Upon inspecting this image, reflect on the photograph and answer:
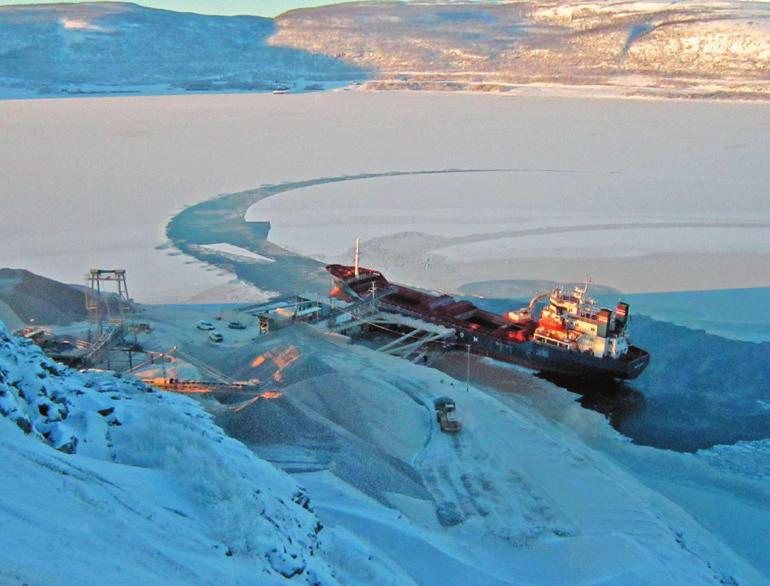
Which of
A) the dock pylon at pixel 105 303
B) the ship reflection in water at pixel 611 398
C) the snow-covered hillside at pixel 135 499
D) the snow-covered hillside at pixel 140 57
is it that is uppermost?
the snow-covered hillside at pixel 140 57

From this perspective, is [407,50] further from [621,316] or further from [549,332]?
[621,316]

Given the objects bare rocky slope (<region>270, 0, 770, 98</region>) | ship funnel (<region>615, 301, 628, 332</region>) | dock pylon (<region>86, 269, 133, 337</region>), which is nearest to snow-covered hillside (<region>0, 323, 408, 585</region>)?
dock pylon (<region>86, 269, 133, 337</region>)

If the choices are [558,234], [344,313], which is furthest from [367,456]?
[558,234]

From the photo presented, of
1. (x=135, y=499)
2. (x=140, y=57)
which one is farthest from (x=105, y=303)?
(x=140, y=57)

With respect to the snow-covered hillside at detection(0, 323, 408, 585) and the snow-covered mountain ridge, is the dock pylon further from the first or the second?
the snow-covered mountain ridge

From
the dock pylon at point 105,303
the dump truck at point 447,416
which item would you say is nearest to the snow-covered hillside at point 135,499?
the dump truck at point 447,416

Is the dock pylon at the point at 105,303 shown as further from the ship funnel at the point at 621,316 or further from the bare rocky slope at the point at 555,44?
the bare rocky slope at the point at 555,44
